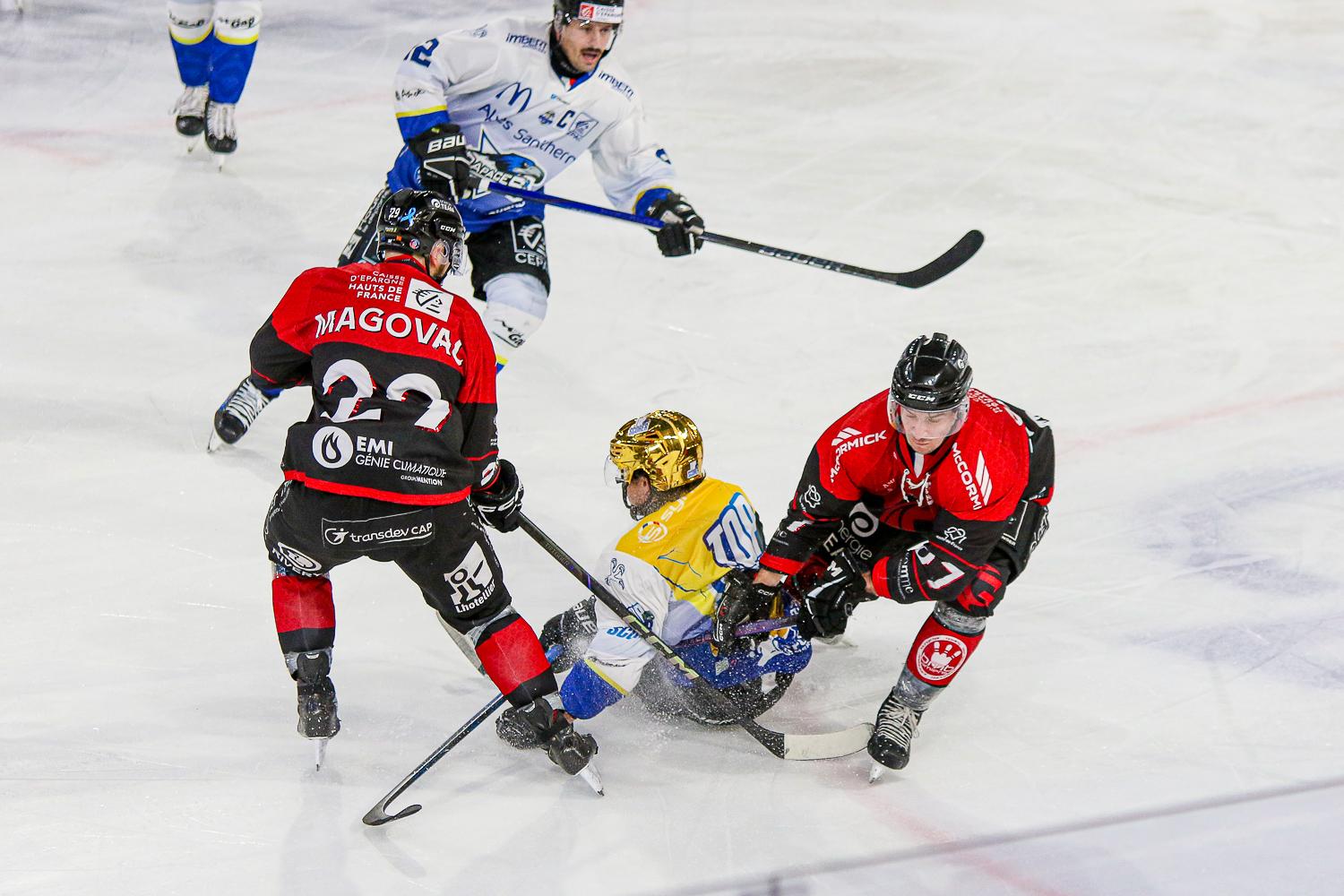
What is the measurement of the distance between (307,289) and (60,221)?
301 cm

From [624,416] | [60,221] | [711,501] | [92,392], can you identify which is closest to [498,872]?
[711,501]

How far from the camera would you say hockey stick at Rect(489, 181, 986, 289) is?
4117 millimetres

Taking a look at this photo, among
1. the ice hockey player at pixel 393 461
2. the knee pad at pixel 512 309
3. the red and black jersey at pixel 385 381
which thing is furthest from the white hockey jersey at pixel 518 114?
the red and black jersey at pixel 385 381

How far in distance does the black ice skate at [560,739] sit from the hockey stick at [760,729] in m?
0.25

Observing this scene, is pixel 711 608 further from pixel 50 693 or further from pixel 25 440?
pixel 25 440

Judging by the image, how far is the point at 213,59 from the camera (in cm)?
576

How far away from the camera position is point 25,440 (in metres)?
4.14

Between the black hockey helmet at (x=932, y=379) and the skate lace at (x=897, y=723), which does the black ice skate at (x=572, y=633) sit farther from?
the black hockey helmet at (x=932, y=379)

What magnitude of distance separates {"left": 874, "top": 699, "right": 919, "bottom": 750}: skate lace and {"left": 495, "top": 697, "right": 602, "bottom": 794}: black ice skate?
601 mm

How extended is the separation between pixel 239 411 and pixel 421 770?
5.57ft

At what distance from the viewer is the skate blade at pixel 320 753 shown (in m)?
2.89

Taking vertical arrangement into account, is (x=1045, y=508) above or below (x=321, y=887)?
above

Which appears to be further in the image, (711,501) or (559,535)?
(559,535)

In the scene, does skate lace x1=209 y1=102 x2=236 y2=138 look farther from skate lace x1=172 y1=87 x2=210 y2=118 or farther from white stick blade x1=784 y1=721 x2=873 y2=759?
white stick blade x1=784 y1=721 x2=873 y2=759
